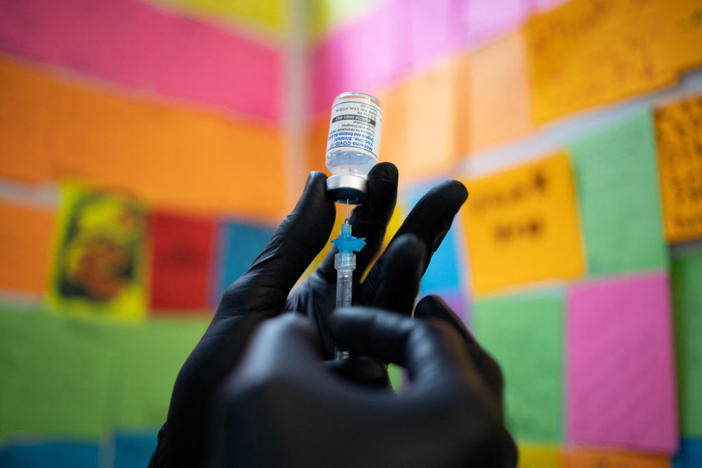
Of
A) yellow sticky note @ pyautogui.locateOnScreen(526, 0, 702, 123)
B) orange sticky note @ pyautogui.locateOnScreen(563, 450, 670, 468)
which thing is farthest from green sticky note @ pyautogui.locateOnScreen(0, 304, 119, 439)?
yellow sticky note @ pyautogui.locateOnScreen(526, 0, 702, 123)

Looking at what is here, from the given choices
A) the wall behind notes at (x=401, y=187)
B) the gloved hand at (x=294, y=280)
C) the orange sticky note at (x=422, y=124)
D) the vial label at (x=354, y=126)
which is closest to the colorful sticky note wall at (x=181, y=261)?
the wall behind notes at (x=401, y=187)

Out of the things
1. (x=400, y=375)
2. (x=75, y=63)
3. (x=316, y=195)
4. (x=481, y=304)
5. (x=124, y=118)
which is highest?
(x=75, y=63)

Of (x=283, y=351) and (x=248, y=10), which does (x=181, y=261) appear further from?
(x=283, y=351)

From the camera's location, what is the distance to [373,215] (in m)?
0.68

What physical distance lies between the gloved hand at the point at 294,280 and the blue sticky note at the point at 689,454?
50cm

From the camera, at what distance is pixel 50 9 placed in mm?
1158

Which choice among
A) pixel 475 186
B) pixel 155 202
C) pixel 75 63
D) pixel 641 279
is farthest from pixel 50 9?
pixel 641 279

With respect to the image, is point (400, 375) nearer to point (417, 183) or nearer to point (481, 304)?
point (481, 304)

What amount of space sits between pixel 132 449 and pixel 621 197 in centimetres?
111

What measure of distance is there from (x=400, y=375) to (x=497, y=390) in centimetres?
65

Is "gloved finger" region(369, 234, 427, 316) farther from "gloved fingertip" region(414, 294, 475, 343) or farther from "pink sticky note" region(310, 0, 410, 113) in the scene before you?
"pink sticky note" region(310, 0, 410, 113)

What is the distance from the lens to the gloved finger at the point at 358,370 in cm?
54

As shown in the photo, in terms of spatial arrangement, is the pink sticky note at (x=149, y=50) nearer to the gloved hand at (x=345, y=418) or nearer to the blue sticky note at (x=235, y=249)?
the blue sticky note at (x=235, y=249)

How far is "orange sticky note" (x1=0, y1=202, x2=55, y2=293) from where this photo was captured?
1.03 m
